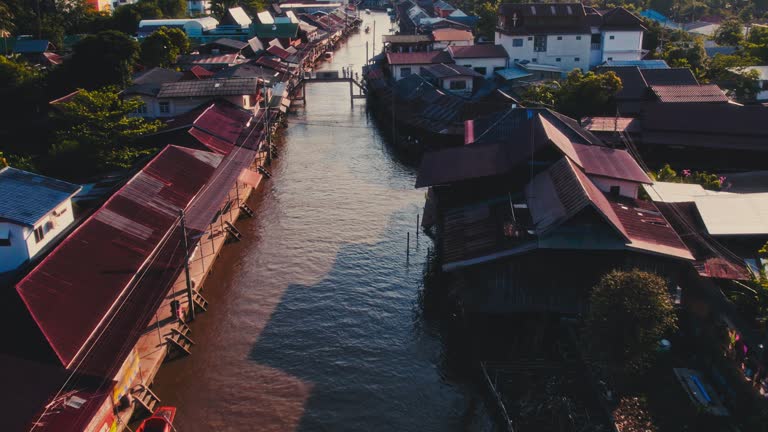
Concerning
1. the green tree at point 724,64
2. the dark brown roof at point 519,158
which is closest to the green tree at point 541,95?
the dark brown roof at point 519,158

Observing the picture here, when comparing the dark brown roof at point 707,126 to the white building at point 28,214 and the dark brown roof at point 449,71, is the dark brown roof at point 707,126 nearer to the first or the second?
the dark brown roof at point 449,71

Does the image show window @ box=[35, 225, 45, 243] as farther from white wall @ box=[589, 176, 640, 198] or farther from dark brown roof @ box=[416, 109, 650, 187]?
white wall @ box=[589, 176, 640, 198]

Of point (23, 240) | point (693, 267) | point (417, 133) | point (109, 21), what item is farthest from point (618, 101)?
point (109, 21)

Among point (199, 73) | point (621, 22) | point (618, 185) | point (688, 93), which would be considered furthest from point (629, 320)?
point (621, 22)

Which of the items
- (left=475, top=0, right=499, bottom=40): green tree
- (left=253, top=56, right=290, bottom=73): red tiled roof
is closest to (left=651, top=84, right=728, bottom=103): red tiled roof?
(left=475, top=0, right=499, bottom=40): green tree

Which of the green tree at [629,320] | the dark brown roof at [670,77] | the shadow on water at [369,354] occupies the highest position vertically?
the dark brown roof at [670,77]

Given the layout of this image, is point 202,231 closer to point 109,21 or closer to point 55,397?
point 55,397
